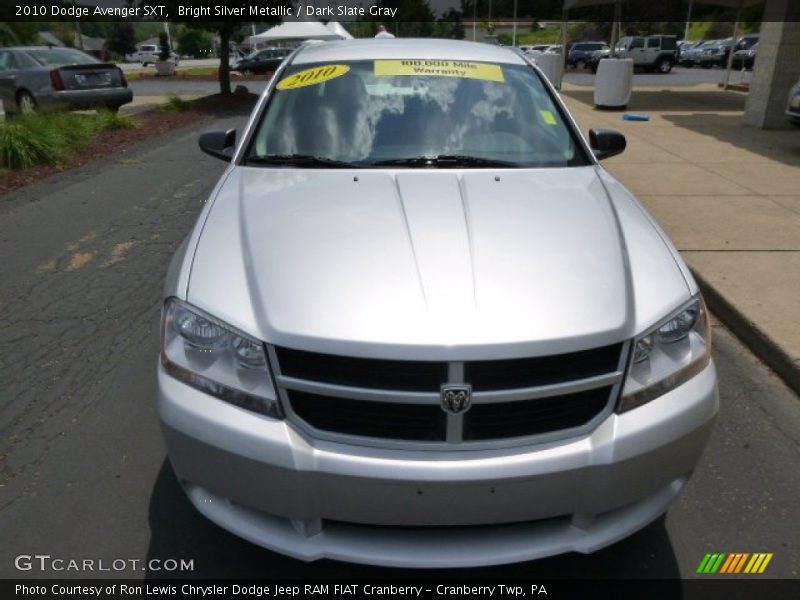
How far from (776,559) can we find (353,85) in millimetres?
2804

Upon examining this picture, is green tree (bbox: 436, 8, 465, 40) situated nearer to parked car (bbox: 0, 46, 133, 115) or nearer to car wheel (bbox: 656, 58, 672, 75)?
car wheel (bbox: 656, 58, 672, 75)

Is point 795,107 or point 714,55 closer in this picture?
point 795,107

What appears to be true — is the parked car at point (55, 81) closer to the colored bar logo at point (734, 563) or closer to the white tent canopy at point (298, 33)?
the white tent canopy at point (298, 33)

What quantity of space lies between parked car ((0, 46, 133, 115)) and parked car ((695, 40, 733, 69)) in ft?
119

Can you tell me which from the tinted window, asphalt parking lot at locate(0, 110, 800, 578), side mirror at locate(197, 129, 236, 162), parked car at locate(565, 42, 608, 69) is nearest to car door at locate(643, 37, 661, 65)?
parked car at locate(565, 42, 608, 69)

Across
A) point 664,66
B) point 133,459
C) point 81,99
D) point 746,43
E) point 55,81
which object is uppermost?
point 55,81

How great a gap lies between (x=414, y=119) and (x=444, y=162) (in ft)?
1.15

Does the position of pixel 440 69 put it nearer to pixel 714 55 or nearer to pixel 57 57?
pixel 57 57

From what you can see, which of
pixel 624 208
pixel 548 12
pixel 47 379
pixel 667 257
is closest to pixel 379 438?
pixel 667 257

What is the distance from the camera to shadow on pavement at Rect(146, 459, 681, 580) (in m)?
2.33

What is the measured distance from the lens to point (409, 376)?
1895 millimetres

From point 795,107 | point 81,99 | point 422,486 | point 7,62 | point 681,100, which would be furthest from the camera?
point 681,100

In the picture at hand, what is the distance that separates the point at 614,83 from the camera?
48.3 ft

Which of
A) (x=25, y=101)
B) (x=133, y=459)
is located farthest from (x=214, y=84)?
(x=133, y=459)
